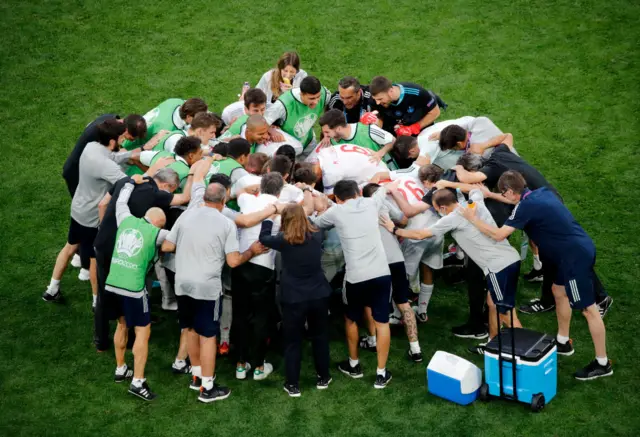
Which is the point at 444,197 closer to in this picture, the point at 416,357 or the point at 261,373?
the point at 416,357

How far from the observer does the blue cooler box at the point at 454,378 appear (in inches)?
277

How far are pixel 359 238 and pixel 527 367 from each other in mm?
1632

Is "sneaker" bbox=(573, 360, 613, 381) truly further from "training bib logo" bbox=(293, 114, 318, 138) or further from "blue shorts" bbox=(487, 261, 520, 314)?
"training bib logo" bbox=(293, 114, 318, 138)

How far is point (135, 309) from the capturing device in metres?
7.20

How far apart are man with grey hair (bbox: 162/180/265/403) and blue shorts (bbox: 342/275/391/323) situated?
0.82 m

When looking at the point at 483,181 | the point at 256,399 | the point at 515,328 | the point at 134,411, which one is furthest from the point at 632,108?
the point at 134,411

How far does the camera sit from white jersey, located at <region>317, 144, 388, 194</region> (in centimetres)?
817

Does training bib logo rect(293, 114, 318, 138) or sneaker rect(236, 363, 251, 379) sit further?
training bib logo rect(293, 114, 318, 138)

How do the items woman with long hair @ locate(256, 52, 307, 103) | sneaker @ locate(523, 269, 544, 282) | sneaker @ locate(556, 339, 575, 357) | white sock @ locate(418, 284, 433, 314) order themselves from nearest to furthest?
sneaker @ locate(556, 339, 575, 357) → white sock @ locate(418, 284, 433, 314) → sneaker @ locate(523, 269, 544, 282) → woman with long hair @ locate(256, 52, 307, 103)

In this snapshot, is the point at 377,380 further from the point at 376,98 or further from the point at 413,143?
the point at 376,98

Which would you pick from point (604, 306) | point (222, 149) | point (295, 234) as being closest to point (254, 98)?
point (222, 149)

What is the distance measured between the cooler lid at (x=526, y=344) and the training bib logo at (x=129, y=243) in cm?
Result: 285

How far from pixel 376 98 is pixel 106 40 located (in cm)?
530

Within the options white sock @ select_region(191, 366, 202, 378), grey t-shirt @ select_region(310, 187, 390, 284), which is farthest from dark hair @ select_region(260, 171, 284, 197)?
white sock @ select_region(191, 366, 202, 378)
